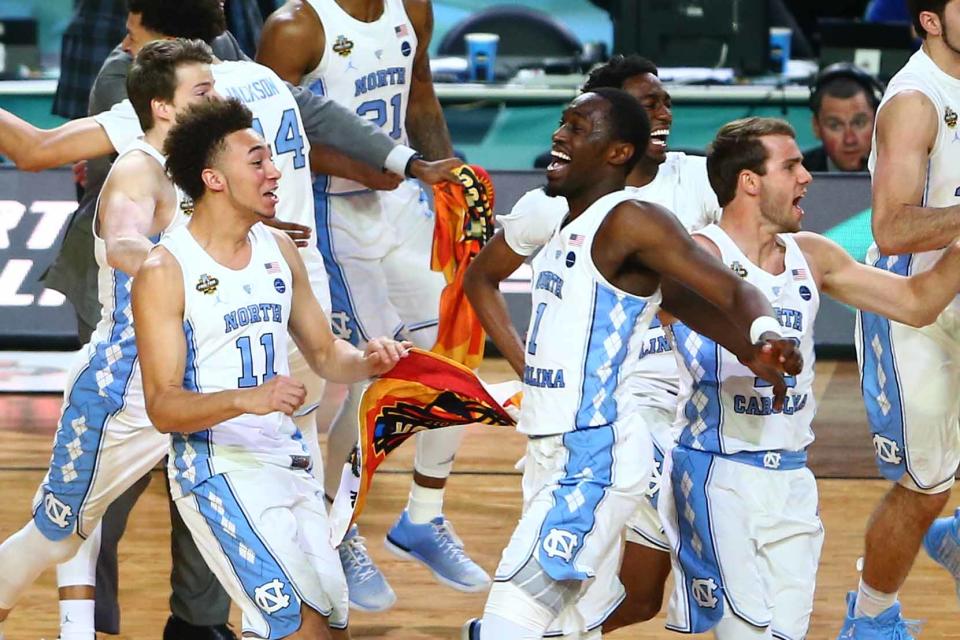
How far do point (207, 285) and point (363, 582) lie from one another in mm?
1722

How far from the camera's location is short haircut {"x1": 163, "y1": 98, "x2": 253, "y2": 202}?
4395 mm

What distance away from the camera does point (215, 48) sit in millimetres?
5578

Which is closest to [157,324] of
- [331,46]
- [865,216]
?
[331,46]

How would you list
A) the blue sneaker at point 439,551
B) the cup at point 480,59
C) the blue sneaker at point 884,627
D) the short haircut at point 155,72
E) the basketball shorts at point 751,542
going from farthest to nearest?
the cup at point 480,59 → the blue sneaker at point 439,551 → the blue sneaker at point 884,627 → the short haircut at point 155,72 → the basketball shorts at point 751,542

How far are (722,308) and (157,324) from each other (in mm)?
1359

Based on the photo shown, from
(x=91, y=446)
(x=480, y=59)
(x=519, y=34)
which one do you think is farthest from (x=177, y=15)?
(x=519, y=34)

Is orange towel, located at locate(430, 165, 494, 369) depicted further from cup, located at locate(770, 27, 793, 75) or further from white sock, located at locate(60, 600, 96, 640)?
cup, located at locate(770, 27, 793, 75)

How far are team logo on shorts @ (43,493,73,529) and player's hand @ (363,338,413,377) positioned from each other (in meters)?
0.99

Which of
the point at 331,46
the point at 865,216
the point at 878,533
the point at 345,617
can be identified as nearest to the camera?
the point at 345,617

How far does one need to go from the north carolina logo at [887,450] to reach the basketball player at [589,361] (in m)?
1.14

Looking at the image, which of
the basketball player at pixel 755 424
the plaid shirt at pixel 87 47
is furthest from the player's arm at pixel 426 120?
the basketball player at pixel 755 424

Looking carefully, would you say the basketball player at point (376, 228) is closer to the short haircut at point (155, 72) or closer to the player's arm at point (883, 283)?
the short haircut at point (155, 72)

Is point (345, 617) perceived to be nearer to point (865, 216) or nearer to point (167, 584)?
point (167, 584)

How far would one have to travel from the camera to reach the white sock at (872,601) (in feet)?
17.4
